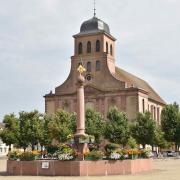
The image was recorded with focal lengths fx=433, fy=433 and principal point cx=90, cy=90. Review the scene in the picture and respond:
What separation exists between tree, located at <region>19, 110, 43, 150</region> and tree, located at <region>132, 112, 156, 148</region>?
14.6 meters

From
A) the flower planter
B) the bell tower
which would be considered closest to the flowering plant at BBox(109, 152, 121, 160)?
the flower planter

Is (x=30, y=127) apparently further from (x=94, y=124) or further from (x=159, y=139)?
(x=159, y=139)

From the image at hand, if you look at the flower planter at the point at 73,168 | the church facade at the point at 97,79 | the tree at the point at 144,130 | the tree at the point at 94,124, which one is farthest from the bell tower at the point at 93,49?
the flower planter at the point at 73,168

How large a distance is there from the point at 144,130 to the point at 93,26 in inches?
1142

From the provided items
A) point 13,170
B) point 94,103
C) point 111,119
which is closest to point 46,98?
point 94,103

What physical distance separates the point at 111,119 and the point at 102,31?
24460 millimetres

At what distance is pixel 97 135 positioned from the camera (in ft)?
220

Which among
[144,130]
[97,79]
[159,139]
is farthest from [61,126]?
[97,79]

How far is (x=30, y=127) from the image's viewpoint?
66.3 metres

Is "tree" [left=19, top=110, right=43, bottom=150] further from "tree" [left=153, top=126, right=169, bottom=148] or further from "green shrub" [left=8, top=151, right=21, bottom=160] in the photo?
"green shrub" [left=8, top=151, right=21, bottom=160]

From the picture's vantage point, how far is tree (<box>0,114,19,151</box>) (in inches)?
2758

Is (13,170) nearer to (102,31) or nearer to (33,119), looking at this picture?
(33,119)

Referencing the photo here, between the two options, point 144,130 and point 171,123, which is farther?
point 171,123

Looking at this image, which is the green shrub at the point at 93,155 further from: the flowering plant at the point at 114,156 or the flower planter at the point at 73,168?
the flowering plant at the point at 114,156
